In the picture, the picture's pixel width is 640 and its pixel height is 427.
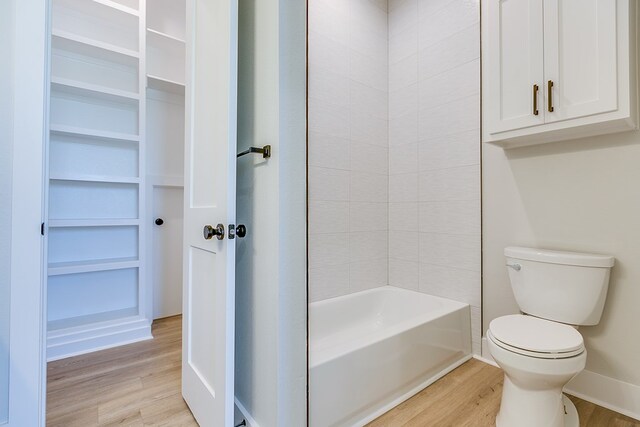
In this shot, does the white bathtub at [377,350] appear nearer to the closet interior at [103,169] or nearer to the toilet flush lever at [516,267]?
the toilet flush lever at [516,267]

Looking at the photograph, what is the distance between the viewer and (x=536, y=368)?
44.4 inches

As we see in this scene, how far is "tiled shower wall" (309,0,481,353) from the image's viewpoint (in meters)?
1.99

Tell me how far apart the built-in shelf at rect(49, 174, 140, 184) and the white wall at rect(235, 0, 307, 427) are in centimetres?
160

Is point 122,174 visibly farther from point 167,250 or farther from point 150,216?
point 167,250

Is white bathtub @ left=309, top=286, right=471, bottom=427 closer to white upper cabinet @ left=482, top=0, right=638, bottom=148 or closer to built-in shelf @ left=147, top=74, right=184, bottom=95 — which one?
white upper cabinet @ left=482, top=0, right=638, bottom=148

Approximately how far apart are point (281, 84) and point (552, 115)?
4.33ft

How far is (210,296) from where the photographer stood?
1.22m

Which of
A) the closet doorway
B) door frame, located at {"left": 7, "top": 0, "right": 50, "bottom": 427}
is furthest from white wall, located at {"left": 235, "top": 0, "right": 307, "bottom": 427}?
door frame, located at {"left": 7, "top": 0, "right": 50, "bottom": 427}

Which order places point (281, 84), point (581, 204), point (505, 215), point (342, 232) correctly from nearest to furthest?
point (281, 84) → point (581, 204) → point (505, 215) → point (342, 232)

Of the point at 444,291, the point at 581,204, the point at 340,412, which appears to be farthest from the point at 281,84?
the point at 444,291

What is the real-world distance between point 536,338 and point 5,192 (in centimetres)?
211

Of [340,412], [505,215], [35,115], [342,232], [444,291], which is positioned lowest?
[340,412]

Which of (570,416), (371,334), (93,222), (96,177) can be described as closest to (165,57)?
(96,177)

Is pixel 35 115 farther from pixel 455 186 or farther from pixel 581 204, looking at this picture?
pixel 581 204
